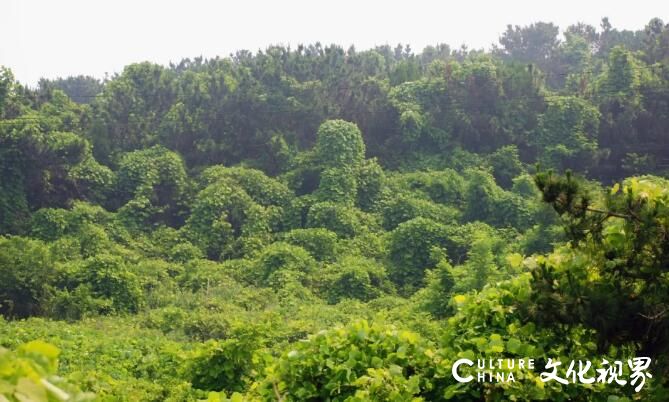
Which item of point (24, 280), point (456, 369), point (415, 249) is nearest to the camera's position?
point (456, 369)

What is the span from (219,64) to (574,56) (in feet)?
50.1

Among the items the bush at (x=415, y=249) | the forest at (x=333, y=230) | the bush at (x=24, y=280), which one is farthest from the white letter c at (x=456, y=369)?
the bush at (x=415, y=249)

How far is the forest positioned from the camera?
289cm

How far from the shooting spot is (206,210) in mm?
14711

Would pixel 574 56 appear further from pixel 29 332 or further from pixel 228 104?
pixel 29 332

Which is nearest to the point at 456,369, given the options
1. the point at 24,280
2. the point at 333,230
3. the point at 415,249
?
the point at 24,280

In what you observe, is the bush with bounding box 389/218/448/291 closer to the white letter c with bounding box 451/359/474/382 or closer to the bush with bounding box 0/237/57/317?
the bush with bounding box 0/237/57/317

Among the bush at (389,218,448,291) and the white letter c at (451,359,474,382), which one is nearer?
the white letter c at (451,359,474,382)

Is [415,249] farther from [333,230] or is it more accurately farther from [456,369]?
Result: [456,369]

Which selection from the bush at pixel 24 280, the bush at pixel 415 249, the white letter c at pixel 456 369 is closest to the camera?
the white letter c at pixel 456 369

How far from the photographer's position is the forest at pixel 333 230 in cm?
289

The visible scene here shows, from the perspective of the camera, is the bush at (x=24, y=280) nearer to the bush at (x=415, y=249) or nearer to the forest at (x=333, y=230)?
the forest at (x=333, y=230)

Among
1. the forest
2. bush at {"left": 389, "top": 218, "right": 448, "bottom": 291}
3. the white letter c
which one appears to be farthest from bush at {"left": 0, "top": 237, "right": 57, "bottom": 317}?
the white letter c

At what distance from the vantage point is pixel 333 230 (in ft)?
47.3
